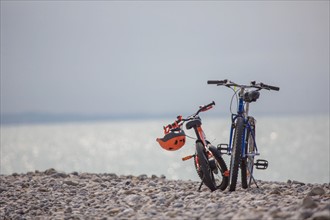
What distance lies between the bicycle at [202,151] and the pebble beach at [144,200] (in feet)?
0.87

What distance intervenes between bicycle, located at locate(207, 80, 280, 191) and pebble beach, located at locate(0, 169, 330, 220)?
408 mm

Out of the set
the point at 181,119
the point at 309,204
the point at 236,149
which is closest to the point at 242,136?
the point at 236,149

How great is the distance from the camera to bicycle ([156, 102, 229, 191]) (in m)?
→ 9.90

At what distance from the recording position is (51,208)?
9.91 meters

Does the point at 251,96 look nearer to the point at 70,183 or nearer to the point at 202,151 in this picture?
the point at 202,151

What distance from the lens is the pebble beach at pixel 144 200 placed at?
744 centimetres

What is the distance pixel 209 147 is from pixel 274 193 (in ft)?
4.61

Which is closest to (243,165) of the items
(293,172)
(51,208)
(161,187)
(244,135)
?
(244,135)

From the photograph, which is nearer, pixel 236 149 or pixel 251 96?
pixel 236 149

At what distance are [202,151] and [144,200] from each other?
137 centimetres

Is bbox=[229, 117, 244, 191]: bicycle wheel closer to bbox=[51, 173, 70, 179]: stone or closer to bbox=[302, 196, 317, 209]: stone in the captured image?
bbox=[302, 196, 317, 209]: stone

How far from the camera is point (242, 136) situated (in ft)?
32.3

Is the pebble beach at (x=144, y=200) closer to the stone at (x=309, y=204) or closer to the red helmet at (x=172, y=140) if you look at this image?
the stone at (x=309, y=204)

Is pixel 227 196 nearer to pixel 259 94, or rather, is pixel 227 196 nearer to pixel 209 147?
pixel 209 147
